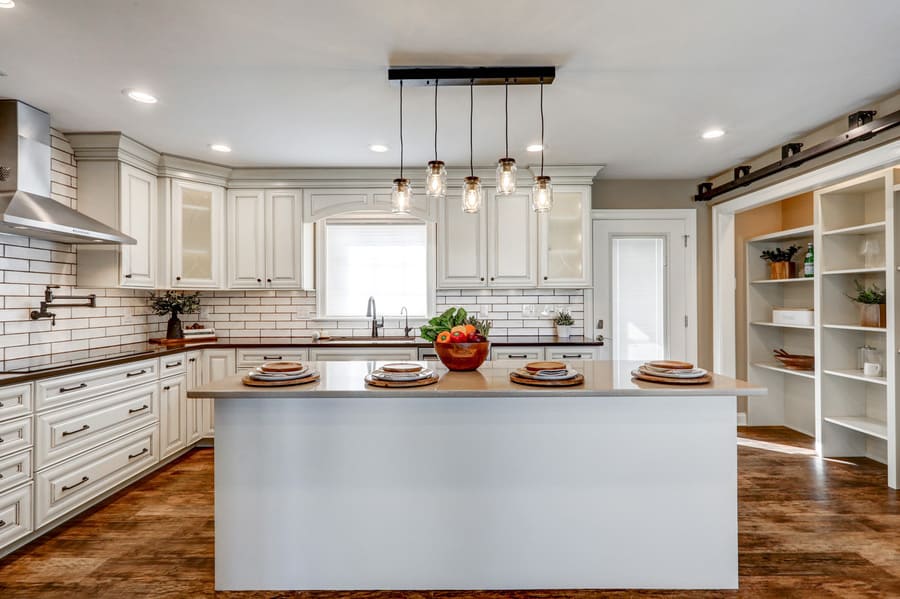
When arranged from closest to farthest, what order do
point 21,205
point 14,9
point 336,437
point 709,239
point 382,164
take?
point 14,9 → point 336,437 → point 21,205 → point 382,164 → point 709,239

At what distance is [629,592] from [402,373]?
4.58 feet

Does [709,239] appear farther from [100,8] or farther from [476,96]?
[100,8]

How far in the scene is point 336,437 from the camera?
220 centimetres

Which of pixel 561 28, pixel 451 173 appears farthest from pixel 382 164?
pixel 561 28

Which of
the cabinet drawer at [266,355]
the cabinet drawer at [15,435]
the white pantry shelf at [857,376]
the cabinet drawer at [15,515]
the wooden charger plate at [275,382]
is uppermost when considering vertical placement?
the wooden charger plate at [275,382]

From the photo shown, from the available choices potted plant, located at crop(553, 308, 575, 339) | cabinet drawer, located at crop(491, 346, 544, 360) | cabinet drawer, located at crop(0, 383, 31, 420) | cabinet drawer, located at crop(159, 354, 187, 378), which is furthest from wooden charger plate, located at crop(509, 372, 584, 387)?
cabinet drawer, located at crop(159, 354, 187, 378)

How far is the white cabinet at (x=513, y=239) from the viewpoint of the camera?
14.8 feet

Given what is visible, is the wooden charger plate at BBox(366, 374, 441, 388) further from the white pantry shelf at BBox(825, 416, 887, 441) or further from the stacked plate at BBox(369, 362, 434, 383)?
the white pantry shelf at BBox(825, 416, 887, 441)

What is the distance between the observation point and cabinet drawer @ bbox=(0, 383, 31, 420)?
8.00ft

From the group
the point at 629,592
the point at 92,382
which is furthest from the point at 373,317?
the point at 629,592

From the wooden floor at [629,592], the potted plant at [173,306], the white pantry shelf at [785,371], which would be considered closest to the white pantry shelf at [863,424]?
the wooden floor at [629,592]

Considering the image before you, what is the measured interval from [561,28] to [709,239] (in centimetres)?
346

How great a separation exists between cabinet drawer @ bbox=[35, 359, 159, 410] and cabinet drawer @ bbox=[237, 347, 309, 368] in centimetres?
69

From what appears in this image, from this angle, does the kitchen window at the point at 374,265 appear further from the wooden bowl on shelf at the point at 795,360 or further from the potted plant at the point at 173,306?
the wooden bowl on shelf at the point at 795,360
